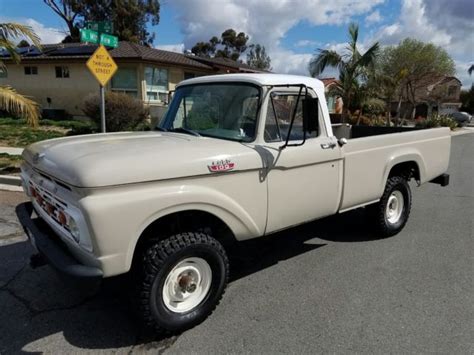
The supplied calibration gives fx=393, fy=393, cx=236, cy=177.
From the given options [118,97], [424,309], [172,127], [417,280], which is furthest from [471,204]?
[118,97]

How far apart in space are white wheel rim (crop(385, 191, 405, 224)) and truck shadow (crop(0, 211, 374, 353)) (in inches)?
44.7

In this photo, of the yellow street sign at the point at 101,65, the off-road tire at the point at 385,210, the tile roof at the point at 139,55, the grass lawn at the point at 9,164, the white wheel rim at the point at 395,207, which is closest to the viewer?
the off-road tire at the point at 385,210

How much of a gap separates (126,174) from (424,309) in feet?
8.99

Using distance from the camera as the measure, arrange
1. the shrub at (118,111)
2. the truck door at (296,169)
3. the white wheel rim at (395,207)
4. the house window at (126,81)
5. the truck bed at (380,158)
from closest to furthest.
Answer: the truck door at (296,169) → the truck bed at (380,158) → the white wheel rim at (395,207) → the shrub at (118,111) → the house window at (126,81)

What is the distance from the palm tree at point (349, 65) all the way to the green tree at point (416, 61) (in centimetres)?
1530

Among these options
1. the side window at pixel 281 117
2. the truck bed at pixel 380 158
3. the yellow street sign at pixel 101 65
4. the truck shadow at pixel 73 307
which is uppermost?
the yellow street sign at pixel 101 65

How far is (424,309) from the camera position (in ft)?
11.1

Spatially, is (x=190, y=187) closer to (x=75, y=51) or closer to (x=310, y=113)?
(x=310, y=113)

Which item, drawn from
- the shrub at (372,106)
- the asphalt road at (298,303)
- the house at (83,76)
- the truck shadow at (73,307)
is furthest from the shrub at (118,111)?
the shrub at (372,106)

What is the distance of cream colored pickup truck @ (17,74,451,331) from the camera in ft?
8.46

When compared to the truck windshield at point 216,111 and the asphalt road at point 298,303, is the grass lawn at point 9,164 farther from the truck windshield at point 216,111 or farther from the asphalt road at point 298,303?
the truck windshield at point 216,111

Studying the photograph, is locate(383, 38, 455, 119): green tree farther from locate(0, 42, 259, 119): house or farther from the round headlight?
the round headlight

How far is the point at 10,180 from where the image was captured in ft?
24.8

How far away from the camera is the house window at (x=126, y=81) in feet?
68.0
